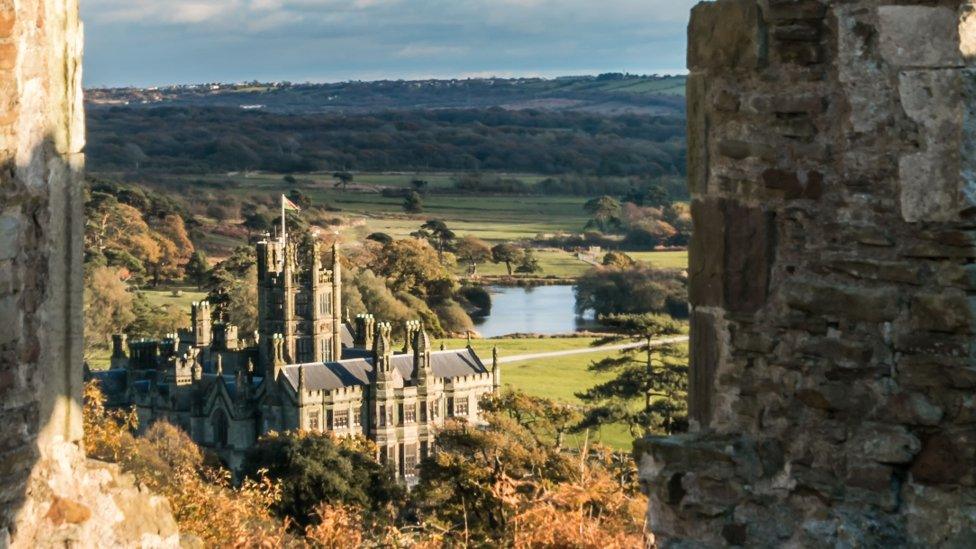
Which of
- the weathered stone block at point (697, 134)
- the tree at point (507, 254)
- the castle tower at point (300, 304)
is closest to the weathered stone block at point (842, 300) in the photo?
the weathered stone block at point (697, 134)

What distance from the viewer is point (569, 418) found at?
4403 cm

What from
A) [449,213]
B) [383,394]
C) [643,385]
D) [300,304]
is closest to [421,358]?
[383,394]

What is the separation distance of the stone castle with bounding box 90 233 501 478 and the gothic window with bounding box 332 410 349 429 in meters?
0.04

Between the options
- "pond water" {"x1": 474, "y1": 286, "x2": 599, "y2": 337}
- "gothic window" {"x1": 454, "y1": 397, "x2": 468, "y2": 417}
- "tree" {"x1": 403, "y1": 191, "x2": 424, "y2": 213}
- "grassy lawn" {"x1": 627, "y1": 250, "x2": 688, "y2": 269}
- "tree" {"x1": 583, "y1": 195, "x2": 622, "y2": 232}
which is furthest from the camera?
"tree" {"x1": 403, "y1": 191, "x2": 424, "y2": 213}

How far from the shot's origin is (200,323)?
2638 inches

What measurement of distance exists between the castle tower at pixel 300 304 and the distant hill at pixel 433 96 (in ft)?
280

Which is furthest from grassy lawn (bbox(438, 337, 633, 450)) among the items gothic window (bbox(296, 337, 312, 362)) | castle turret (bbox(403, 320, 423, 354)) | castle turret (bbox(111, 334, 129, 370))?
castle turret (bbox(111, 334, 129, 370))

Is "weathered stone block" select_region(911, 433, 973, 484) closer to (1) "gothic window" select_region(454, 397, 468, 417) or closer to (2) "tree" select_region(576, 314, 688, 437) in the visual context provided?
(2) "tree" select_region(576, 314, 688, 437)

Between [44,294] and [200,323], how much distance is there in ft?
208

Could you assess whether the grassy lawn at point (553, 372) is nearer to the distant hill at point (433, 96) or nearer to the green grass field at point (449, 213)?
the green grass field at point (449, 213)

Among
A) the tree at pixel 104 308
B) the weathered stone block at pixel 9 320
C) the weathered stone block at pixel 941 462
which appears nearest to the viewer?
the weathered stone block at pixel 941 462

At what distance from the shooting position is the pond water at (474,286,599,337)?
7525 cm

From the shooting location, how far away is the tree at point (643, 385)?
4325 centimetres

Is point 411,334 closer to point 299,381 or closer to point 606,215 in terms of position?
point 299,381
